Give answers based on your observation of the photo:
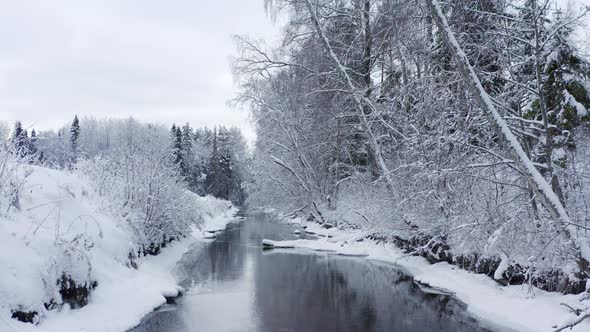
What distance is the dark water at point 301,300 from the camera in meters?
9.22

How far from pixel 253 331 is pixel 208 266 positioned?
8.05 m

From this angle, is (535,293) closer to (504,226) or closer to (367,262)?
(504,226)

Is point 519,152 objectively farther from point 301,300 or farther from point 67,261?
point 67,261

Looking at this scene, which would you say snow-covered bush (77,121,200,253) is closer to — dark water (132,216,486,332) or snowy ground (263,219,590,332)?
dark water (132,216,486,332)

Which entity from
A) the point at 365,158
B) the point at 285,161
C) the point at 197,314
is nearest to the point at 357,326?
the point at 197,314

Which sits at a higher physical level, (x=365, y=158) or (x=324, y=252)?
A: (x=365, y=158)

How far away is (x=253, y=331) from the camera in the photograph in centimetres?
870

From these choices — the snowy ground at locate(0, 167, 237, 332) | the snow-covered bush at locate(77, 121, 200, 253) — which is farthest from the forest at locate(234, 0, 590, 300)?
the snowy ground at locate(0, 167, 237, 332)

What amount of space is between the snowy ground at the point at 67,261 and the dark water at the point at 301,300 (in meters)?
0.64

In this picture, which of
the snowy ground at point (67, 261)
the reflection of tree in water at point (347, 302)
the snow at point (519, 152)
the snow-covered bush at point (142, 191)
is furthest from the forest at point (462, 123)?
the snowy ground at point (67, 261)

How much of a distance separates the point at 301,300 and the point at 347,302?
1137 millimetres

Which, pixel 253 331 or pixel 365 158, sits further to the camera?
pixel 365 158

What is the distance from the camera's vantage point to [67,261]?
8.53 meters

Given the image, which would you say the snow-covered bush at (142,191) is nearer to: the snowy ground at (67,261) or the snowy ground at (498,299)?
the snowy ground at (67,261)
